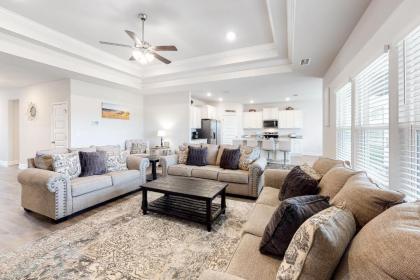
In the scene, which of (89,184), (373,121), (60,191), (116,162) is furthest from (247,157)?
(60,191)

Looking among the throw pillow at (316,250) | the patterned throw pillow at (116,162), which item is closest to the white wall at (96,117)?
the patterned throw pillow at (116,162)

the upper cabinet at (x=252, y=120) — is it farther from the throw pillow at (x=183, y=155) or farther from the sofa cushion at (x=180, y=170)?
the sofa cushion at (x=180, y=170)

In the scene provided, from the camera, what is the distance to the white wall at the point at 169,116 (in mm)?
6512

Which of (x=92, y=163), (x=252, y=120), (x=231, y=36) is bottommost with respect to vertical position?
(x=92, y=163)

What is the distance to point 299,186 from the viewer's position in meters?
1.90

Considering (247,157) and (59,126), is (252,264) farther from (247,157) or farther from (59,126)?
(59,126)

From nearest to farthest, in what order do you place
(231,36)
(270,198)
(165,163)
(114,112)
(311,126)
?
(270,198), (231,36), (165,163), (114,112), (311,126)

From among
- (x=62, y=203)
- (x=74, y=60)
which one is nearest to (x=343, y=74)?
(x=62, y=203)

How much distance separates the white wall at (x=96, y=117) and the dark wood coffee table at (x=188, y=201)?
3.43m

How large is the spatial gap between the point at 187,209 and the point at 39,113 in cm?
573

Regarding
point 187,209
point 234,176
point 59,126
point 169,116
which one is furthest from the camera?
point 169,116

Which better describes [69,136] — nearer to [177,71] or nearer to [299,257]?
[177,71]

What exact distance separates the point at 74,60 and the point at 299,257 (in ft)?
17.5

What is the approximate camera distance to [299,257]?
85 cm
